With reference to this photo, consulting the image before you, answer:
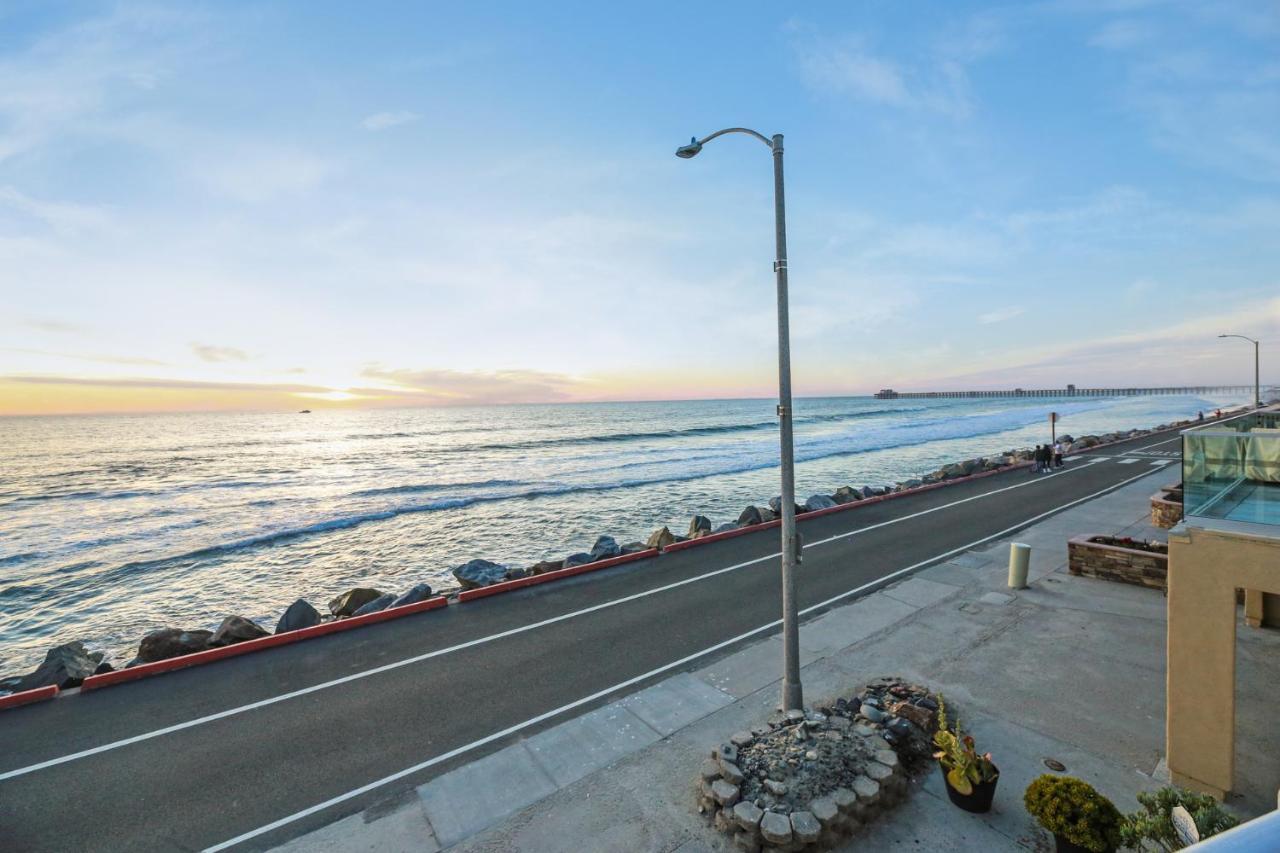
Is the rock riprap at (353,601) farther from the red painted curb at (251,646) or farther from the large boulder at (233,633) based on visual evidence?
the large boulder at (233,633)

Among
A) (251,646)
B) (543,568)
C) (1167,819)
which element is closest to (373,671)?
(251,646)

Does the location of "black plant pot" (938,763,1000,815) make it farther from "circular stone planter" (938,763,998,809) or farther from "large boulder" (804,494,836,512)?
"large boulder" (804,494,836,512)

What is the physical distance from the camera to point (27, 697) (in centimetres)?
992

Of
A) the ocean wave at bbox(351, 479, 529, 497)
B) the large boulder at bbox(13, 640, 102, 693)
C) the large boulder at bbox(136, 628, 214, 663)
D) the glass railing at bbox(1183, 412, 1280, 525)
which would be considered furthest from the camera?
the ocean wave at bbox(351, 479, 529, 497)

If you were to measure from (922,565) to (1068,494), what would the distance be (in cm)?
1258

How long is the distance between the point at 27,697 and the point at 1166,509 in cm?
2641

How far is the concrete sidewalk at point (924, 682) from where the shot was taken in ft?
21.1

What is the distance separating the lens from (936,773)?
7.07 metres

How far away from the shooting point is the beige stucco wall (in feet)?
19.4

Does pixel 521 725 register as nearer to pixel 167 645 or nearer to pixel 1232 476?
pixel 167 645

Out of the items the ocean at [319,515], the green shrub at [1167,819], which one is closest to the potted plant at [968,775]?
the green shrub at [1167,819]

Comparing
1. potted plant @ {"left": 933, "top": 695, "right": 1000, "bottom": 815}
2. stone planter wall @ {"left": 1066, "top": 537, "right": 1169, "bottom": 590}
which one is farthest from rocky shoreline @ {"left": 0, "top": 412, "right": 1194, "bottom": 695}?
potted plant @ {"left": 933, "top": 695, "right": 1000, "bottom": 815}

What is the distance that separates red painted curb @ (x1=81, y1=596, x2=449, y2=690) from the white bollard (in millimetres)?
13218

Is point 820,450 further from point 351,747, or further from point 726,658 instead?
point 351,747
